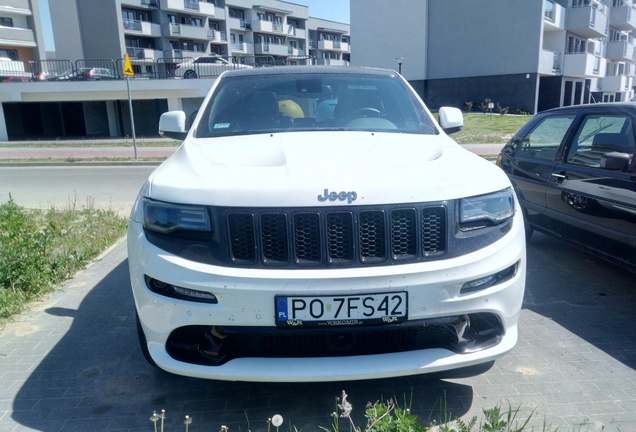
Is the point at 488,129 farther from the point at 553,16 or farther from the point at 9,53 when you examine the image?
the point at 9,53

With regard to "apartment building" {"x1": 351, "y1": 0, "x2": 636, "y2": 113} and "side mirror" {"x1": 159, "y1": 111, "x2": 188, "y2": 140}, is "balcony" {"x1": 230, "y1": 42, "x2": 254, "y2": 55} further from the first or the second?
"side mirror" {"x1": 159, "y1": 111, "x2": 188, "y2": 140}

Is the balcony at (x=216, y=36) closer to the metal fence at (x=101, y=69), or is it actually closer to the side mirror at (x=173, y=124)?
the metal fence at (x=101, y=69)

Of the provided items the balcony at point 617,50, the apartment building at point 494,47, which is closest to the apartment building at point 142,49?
the apartment building at point 494,47

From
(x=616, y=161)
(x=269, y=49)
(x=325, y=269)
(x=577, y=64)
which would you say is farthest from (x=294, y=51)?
(x=325, y=269)

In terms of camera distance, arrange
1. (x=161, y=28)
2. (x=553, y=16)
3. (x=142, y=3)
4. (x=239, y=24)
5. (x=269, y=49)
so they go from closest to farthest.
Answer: (x=553, y=16) → (x=142, y=3) → (x=161, y=28) → (x=239, y=24) → (x=269, y=49)

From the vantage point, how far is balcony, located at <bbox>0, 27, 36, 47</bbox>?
47594mm

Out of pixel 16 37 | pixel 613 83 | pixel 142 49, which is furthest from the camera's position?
pixel 142 49

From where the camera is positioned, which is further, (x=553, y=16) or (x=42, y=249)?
(x=553, y=16)

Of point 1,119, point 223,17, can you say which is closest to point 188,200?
point 1,119

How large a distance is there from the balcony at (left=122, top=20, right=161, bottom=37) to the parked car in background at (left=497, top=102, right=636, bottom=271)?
52.2 meters

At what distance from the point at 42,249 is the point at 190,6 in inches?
2161

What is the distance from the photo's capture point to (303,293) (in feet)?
7.68

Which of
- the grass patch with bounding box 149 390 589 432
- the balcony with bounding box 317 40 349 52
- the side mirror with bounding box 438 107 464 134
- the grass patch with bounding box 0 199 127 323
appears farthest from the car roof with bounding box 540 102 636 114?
the balcony with bounding box 317 40 349 52

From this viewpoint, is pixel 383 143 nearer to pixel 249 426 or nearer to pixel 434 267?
pixel 434 267
